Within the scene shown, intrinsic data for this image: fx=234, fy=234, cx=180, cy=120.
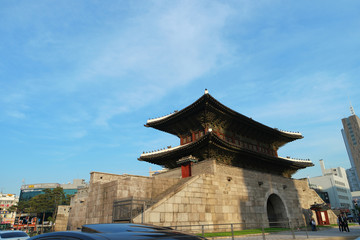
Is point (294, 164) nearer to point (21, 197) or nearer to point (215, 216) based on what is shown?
point (215, 216)

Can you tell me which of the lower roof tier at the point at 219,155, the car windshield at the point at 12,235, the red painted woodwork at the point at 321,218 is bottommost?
the red painted woodwork at the point at 321,218

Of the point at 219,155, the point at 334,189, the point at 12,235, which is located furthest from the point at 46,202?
the point at 334,189

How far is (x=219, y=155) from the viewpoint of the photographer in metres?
21.3

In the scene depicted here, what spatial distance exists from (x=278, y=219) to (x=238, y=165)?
7.83 meters

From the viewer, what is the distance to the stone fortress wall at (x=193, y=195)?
15195 millimetres

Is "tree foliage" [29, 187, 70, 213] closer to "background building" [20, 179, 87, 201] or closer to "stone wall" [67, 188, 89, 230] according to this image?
"background building" [20, 179, 87, 201]

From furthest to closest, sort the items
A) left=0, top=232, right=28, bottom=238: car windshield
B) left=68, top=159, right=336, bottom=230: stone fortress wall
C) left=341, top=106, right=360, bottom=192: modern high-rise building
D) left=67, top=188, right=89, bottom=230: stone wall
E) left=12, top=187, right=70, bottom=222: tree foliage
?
left=341, top=106, right=360, bottom=192: modern high-rise building, left=12, top=187, right=70, bottom=222: tree foliage, left=67, top=188, right=89, bottom=230: stone wall, left=68, top=159, right=336, bottom=230: stone fortress wall, left=0, top=232, right=28, bottom=238: car windshield

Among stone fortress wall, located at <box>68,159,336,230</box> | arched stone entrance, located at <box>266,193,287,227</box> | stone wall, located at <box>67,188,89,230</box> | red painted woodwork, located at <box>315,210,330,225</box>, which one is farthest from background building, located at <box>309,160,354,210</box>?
stone wall, located at <box>67,188,89,230</box>

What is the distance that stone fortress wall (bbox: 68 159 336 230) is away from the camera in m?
15.2

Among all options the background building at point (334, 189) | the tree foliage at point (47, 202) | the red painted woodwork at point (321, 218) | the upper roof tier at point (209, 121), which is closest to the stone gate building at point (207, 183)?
the upper roof tier at point (209, 121)

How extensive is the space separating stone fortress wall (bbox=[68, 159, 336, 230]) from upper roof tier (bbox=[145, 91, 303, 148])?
4.69 metres

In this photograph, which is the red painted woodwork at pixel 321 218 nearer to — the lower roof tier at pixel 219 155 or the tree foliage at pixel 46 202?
the lower roof tier at pixel 219 155

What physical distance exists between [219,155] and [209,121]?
3522 millimetres

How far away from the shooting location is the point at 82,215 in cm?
2189
